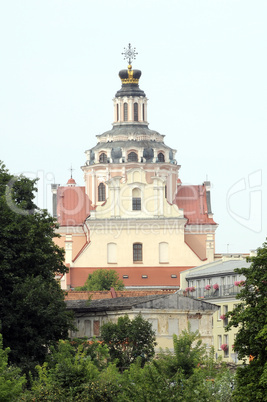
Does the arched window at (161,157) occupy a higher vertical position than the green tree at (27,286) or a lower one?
higher

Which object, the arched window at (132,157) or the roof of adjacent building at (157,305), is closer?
the roof of adjacent building at (157,305)

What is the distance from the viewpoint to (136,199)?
141750 mm

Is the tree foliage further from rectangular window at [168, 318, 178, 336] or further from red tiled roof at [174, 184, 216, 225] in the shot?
red tiled roof at [174, 184, 216, 225]

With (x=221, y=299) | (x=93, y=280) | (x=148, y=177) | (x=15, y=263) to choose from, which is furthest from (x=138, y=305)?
(x=148, y=177)

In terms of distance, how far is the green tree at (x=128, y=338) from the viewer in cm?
6216

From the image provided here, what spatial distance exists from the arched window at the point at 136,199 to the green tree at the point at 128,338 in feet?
254

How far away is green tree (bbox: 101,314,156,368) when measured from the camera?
204ft

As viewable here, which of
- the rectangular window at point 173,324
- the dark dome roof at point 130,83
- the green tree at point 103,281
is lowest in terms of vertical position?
the rectangular window at point 173,324

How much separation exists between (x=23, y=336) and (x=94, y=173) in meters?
87.5

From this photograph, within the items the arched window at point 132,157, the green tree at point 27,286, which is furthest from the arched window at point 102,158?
the green tree at point 27,286

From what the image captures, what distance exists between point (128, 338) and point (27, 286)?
4.59m

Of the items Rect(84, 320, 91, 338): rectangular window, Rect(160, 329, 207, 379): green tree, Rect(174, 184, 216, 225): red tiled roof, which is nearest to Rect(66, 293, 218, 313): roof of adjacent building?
Rect(84, 320, 91, 338): rectangular window

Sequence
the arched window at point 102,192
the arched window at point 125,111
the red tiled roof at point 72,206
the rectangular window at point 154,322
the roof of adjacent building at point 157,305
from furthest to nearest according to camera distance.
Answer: the arched window at point 125,111
the arched window at point 102,192
the red tiled roof at point 72,206
the roof of adjacent building at point 157,305
the rectangular window at point 154,322

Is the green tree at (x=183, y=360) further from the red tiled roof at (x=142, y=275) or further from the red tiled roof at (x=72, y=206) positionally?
the red tiled roof at (x=72, y=206)
